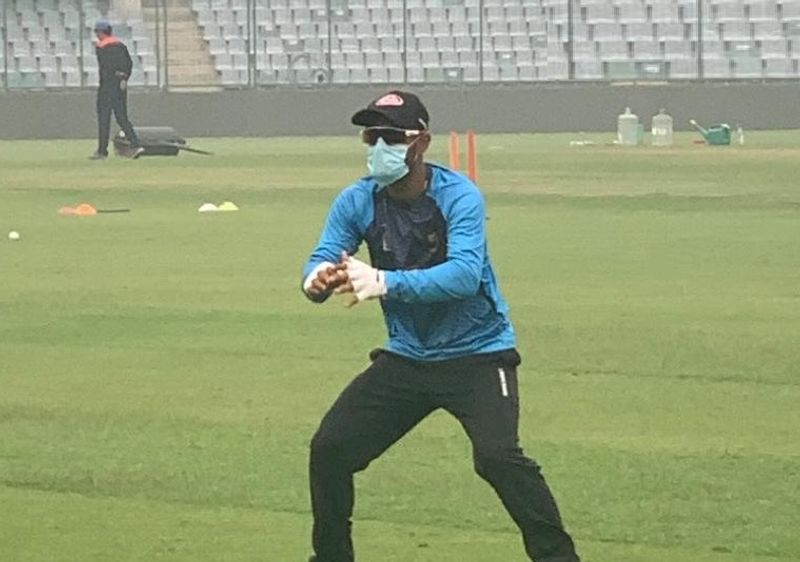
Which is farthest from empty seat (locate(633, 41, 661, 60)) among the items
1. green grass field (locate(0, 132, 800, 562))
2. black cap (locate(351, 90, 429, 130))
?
black cap (locate(351, 90, 429, 130))

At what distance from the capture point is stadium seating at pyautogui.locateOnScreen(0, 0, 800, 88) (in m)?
50.0

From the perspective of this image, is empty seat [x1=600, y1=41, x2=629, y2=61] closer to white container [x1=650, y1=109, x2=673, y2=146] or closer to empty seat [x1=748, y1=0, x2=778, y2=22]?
empty seat [x1=748, y1=0, x2=778, y2=22]

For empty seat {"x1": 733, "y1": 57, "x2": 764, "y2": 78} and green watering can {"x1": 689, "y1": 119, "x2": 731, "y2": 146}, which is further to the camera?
empty seat {"x1": 733, "y1": 57, "x2": 764, "y2": 78}

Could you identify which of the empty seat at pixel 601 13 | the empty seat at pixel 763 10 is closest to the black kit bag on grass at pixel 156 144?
the empty seat at pixel 601 13

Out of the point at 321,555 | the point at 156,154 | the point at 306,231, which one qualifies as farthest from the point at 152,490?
the point at 156,154

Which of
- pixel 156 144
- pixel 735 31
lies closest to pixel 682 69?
pixel 735 31

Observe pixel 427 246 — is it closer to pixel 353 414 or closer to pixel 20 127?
pixel 353 414

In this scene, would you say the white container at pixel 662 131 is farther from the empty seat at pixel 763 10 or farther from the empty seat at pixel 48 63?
the empty seat at pixel 48 63

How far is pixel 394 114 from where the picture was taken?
700 cm

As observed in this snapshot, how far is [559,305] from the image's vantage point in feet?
52.4

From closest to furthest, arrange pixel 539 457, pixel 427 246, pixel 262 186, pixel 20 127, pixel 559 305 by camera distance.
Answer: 1. pixel 427 246
2. pixel 539 457
3. pixel 559 305
4. pixel 262 186
5. pixel 20 127

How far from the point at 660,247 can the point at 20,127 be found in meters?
31.1

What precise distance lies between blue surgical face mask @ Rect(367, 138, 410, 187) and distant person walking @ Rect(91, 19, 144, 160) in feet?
104

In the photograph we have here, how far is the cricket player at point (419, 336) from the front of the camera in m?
6.94
